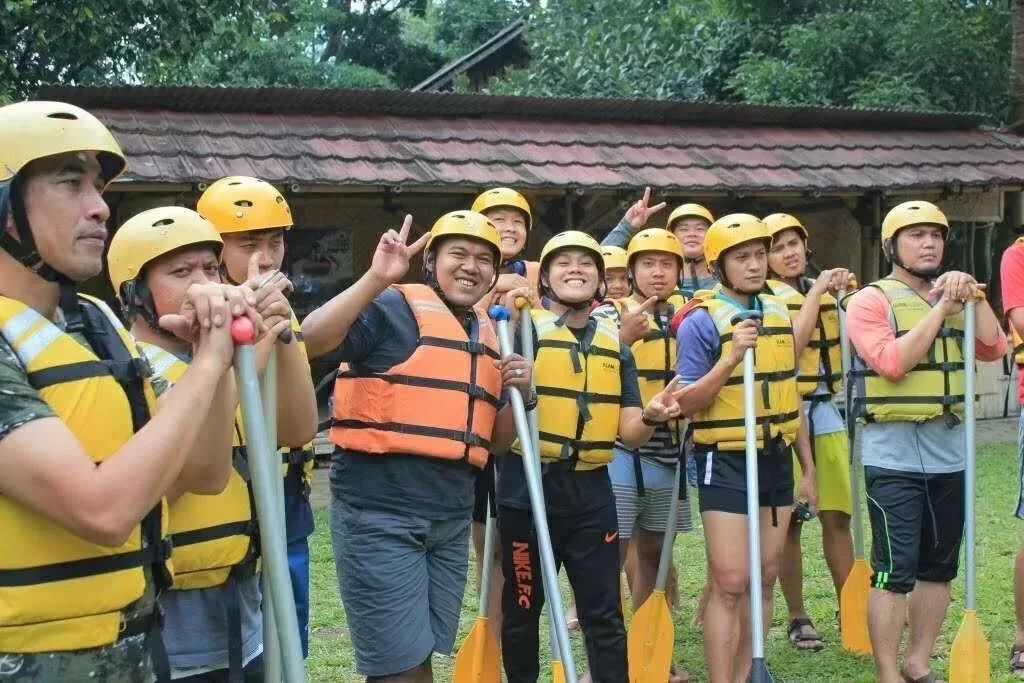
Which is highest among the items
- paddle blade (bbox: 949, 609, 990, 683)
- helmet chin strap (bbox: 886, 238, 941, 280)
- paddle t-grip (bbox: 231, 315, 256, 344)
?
helmet chin strap (bbox: 886, 238, 941, 280)

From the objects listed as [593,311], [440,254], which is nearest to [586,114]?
[593,311]

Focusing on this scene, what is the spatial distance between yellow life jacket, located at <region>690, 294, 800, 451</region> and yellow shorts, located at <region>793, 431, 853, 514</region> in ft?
3.69

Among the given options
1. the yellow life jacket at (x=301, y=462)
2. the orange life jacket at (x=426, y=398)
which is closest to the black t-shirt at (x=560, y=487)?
the orange life jacket at (x=426, y=398)

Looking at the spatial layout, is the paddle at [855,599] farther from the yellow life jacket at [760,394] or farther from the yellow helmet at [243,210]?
the yellow helmet at [243,210]

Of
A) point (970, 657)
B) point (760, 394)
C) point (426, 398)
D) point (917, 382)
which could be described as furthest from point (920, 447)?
point (426, 398)

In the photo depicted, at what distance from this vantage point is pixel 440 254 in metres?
4.32

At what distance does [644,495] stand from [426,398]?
84.6 inches

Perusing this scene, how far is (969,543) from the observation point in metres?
5.16

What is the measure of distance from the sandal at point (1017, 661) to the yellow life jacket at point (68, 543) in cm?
460

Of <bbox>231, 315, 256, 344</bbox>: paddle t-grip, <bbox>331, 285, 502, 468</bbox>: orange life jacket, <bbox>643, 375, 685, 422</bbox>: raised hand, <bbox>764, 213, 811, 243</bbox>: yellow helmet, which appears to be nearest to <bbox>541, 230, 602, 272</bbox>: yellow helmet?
<bbox>643, 375, 685, 422</bbox>: raised hand

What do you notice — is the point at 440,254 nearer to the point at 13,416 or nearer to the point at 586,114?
the point at 13,416

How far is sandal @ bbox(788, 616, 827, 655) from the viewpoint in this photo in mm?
6141

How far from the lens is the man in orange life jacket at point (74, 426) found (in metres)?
2.19

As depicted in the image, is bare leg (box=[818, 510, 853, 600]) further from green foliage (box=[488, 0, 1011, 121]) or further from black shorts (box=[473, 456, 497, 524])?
green foliage (box=[488, 0, 1011, 121])
